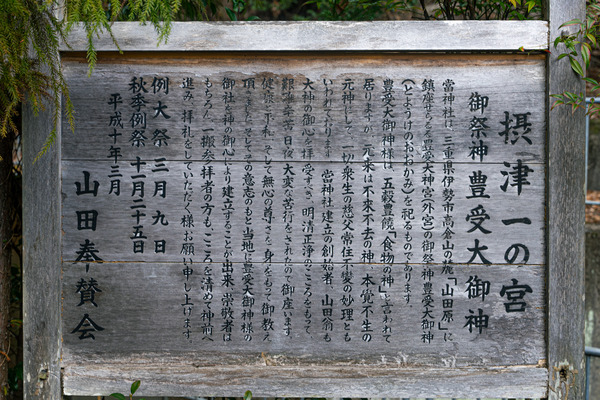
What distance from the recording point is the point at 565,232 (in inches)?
86.5

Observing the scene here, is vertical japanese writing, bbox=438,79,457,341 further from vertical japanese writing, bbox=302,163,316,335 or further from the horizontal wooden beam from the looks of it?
vertical japanese writing, bbox=302,163,316,335

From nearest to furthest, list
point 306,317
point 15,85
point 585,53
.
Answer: point 15,85, point 585,53, point 306,317

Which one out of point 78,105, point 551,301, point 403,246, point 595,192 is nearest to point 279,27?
point 78,105

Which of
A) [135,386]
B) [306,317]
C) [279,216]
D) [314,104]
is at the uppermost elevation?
[314,104]

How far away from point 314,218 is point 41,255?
1.38 m

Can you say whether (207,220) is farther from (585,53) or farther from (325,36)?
(585,53)

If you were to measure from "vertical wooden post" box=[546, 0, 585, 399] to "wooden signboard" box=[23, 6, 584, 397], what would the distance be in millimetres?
54

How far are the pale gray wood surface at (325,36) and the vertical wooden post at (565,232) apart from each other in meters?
0.27

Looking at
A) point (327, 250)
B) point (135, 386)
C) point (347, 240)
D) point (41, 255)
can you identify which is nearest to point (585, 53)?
point (347, 240)

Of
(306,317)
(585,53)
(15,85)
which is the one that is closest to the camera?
(15,85)

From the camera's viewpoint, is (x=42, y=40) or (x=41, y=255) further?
(x=41, y=255)

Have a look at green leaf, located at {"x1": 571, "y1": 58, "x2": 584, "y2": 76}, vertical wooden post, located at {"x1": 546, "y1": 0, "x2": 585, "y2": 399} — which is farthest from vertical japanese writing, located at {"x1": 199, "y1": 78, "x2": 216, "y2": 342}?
green leaf, located at {"x1": 571, "y1": 58, "x2": 584, "y2": 76}

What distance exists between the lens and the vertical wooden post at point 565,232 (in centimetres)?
219

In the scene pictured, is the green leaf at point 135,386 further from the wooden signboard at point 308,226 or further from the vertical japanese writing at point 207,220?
the vertical japanese writing at point 207,220
